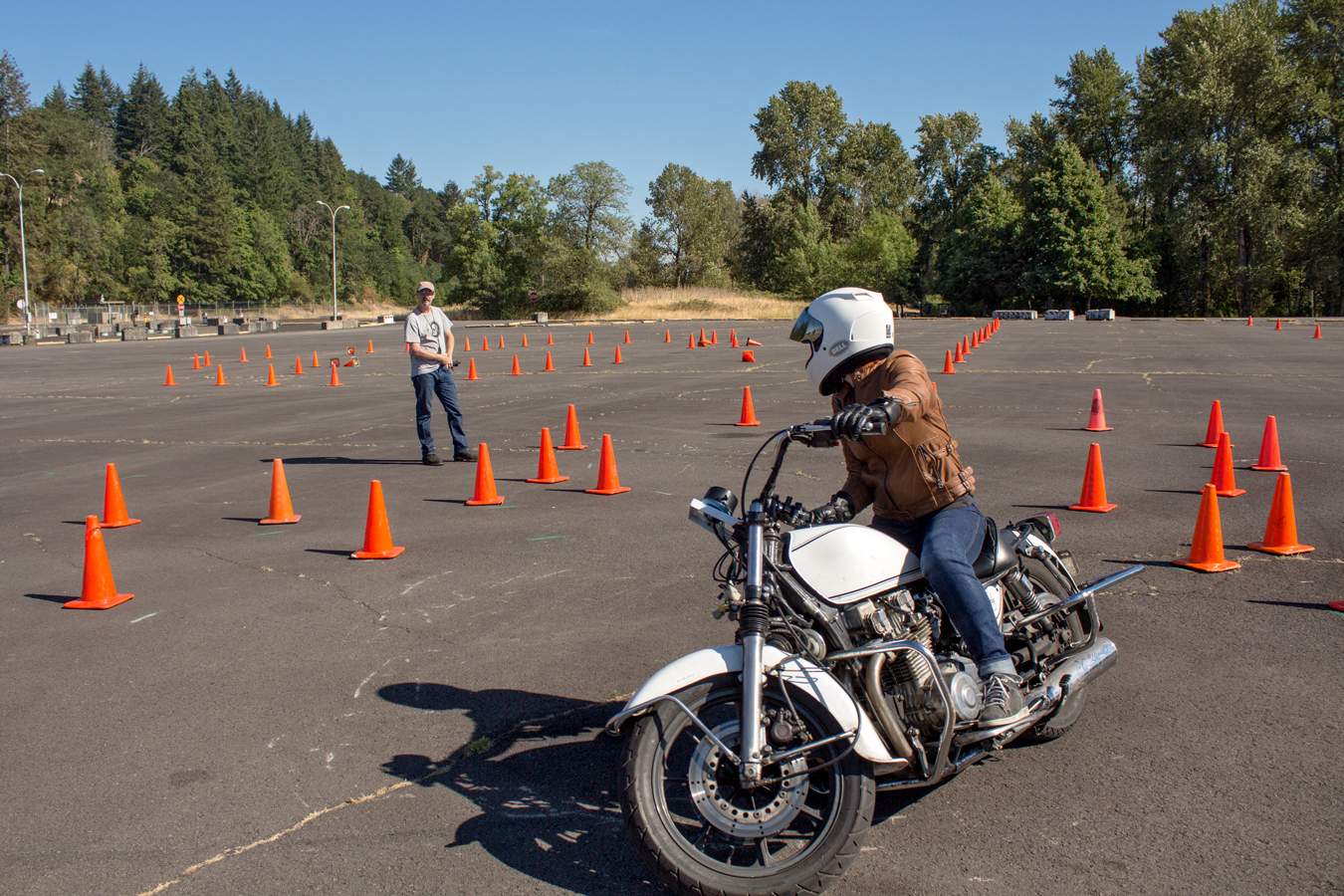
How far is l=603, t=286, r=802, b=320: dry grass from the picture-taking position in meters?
74.2

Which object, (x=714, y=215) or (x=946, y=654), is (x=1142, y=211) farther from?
(x=946, y=654)

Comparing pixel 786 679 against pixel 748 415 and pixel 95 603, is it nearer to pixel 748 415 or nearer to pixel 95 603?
pixel 95 603

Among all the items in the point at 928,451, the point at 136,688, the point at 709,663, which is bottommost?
the point at 136,688

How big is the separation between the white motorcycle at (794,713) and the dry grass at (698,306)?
223 ft

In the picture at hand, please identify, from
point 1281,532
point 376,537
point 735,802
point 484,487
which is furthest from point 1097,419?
point 735,802

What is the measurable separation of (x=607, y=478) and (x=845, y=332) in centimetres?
635

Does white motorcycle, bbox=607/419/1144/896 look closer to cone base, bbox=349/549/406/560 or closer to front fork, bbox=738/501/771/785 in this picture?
front fork, bbox=738/501/771/785

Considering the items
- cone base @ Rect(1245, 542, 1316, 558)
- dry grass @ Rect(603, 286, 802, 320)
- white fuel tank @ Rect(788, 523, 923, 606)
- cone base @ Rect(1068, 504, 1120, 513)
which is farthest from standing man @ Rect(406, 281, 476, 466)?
dry grass @ Rect(603, 286, 802, 320)

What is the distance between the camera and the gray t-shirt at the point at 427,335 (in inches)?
448

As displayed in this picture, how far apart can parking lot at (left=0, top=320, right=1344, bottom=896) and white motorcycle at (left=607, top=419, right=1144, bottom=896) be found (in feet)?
0.98

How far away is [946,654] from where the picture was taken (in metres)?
3.72

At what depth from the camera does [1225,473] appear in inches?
358

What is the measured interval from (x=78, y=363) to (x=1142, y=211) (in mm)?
76515

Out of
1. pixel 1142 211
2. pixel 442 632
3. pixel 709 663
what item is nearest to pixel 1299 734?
pixel 709 663
